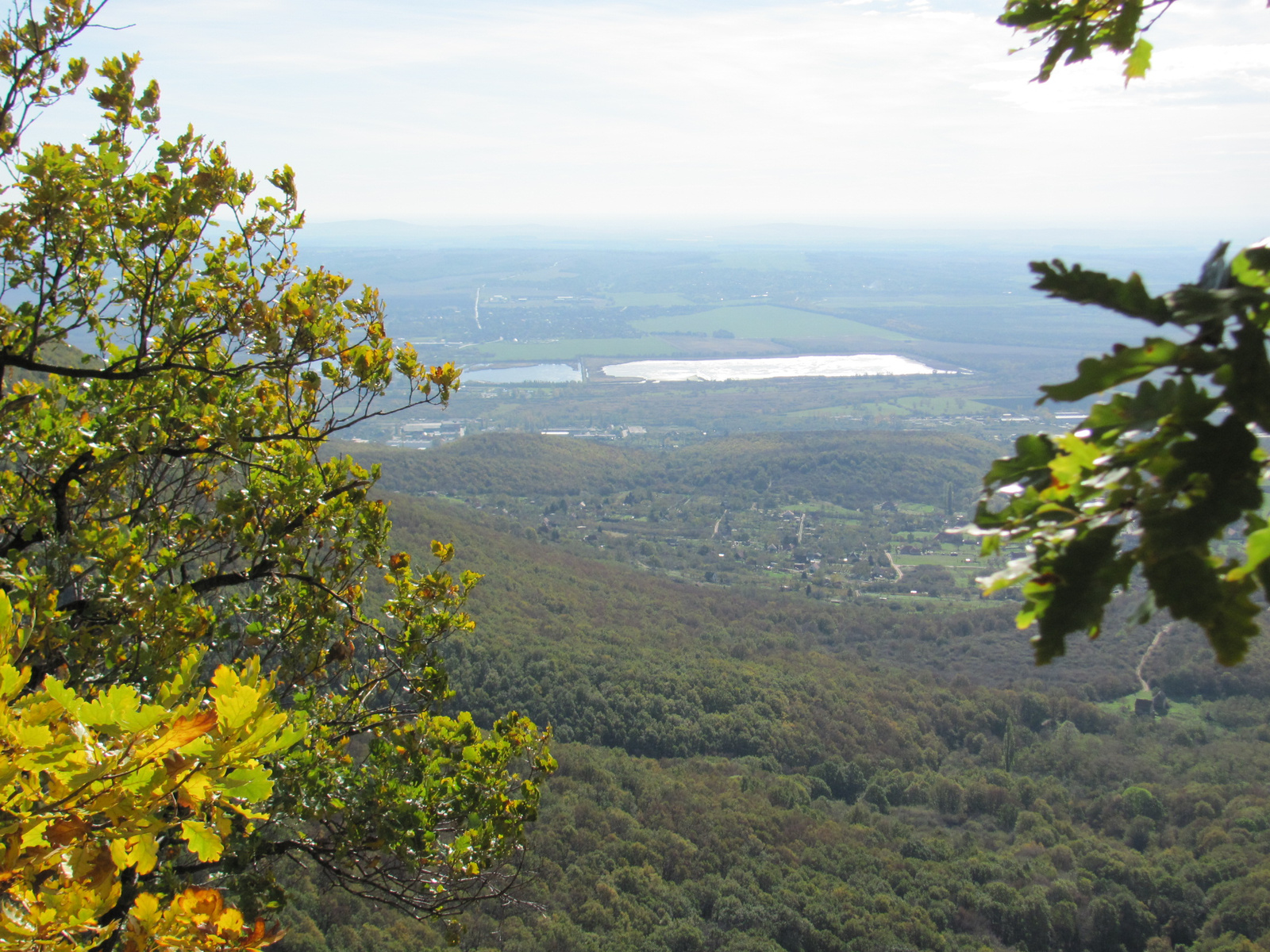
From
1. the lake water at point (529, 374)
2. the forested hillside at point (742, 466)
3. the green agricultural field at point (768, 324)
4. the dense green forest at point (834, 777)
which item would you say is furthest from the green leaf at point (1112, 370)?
the green agricultural field at point (768, 324)

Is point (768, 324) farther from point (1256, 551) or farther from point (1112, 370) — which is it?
point (1256, 551)

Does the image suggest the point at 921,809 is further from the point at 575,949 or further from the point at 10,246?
the point at 10,246

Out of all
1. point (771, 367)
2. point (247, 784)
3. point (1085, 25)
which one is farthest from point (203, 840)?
point (771, 367)

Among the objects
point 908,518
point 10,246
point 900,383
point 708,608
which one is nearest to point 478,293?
point 900,383

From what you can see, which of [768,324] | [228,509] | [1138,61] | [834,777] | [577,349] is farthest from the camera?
[768,324]

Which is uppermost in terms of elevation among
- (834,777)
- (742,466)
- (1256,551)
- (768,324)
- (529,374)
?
(768,324)

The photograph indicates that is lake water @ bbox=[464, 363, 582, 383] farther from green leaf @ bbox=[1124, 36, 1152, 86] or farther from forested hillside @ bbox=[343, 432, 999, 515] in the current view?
green leaf @ bbox=[1124, 36, 1152, 86]
